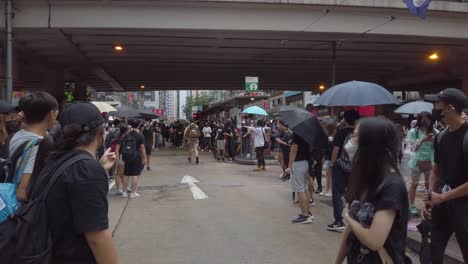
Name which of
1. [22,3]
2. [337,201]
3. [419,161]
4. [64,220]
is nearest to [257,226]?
[337,201]

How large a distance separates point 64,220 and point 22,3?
45.3 feet

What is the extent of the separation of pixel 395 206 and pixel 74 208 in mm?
1638

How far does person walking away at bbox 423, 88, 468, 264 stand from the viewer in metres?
3.51

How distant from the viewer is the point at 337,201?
6922 mm

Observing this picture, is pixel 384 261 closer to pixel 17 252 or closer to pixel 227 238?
pixel 17 252

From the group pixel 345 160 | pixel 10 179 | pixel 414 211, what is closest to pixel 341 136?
pixel 345 160

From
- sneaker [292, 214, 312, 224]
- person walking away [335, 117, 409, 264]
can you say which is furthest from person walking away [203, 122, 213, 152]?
person walking away [335, 117, 409, 264]

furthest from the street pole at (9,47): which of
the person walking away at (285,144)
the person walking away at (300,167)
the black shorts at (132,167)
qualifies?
the person walking away at (300,167)

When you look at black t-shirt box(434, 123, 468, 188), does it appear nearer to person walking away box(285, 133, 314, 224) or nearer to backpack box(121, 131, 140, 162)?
person walking away box(285, 133, 314, 224)

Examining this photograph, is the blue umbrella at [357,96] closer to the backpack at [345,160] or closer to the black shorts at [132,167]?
the backpack at [345,160]

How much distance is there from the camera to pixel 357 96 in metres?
6.99

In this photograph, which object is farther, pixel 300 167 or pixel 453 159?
pixel 300 167

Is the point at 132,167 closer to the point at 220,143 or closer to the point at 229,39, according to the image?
the point at 229,39

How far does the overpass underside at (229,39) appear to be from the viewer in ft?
46.6
